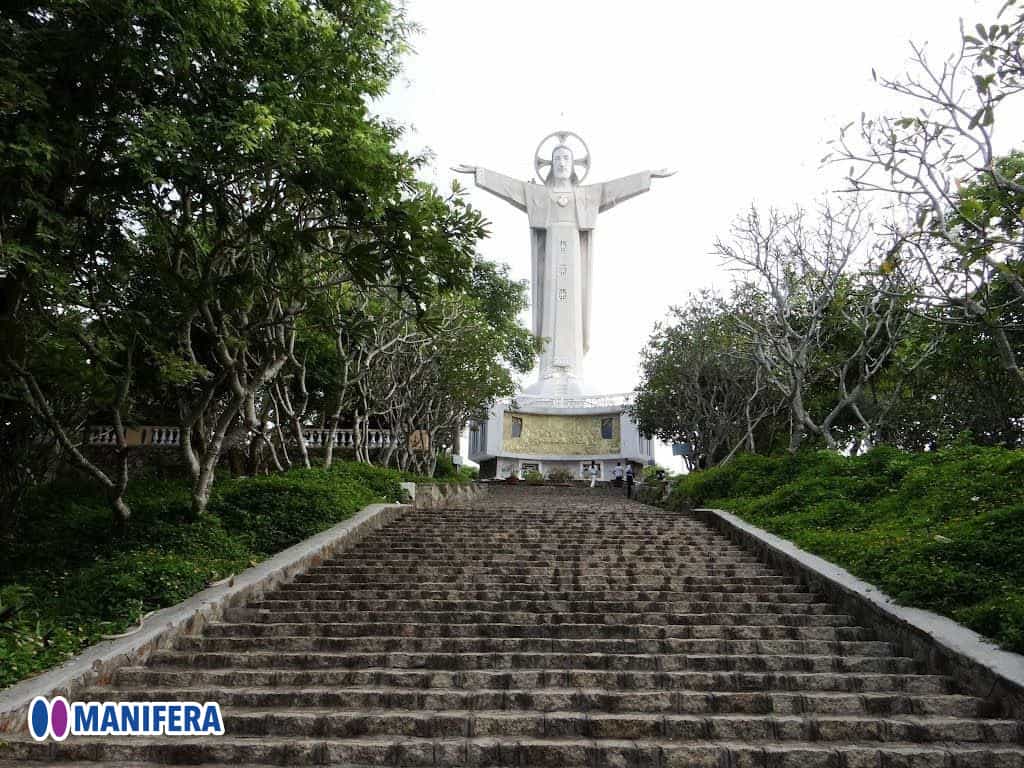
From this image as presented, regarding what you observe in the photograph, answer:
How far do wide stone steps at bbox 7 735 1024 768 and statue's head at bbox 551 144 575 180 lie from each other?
1241 inches

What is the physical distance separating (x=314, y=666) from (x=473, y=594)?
86.4 inches

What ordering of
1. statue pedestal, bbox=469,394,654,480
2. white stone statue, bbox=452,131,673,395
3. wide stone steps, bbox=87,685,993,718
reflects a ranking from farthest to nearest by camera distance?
white stone statue, bbox=452,131,673,395 < statue pedestal, bbox=469,394,654,480 < wide stone steps, bbox=87,685,993,718

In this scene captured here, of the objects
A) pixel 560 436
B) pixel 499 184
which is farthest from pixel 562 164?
pixel 560 436

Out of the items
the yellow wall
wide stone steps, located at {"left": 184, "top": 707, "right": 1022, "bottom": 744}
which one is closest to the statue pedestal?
the yellow wall

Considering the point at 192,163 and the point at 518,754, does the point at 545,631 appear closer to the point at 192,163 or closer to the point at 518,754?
the point at 518,754

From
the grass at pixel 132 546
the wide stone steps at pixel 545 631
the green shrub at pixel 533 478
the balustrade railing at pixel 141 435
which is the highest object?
the balustrade railing at pixel 141 435

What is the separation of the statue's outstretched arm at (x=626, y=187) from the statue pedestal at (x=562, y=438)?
902cm

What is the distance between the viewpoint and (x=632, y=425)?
30656 millimetres

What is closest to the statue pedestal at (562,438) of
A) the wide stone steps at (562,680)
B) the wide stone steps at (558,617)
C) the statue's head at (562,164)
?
the statue's head at (562,164)

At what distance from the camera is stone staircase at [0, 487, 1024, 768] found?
4590mm

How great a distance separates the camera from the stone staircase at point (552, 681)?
4.59 meters

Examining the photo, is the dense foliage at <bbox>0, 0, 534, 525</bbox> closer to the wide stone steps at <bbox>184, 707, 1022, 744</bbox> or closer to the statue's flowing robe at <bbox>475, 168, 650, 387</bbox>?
the wide stone steps at <bbox>184, 707, 1022, 744</bbox>

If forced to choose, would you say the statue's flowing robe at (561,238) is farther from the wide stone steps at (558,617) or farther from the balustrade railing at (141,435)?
the wide stone steps at (558,617)

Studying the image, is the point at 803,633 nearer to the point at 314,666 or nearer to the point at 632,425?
the point at 314,666
